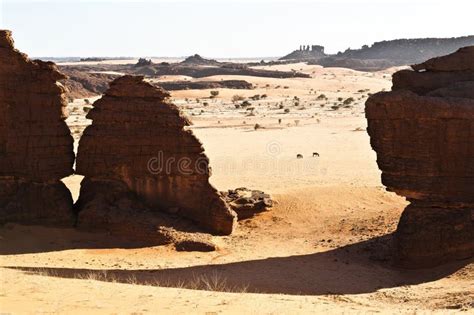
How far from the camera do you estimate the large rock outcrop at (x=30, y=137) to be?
18.0m

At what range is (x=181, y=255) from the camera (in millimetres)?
17031

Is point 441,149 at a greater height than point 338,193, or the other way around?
point 441,149

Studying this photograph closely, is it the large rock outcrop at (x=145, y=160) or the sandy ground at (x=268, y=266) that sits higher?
the large rock outcrop at (x=145, y=160)

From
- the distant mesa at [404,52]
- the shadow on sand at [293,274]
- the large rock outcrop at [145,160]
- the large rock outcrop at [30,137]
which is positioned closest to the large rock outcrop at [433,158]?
the shadow on sand at [293,274]

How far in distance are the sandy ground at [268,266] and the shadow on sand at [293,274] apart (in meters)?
0.03

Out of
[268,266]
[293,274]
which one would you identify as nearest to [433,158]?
[293,274]

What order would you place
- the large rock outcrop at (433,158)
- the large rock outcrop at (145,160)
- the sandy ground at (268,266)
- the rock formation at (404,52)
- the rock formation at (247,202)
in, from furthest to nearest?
1. the rock formation at (404,52)
2. the rock formation at (247,202)
3. the large rock outcrop at (145,160)
4. the large rock outcrop at (433,158)
5. the sandy ground at (268,266)

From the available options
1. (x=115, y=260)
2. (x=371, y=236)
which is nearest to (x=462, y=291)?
(x=371, y=236)

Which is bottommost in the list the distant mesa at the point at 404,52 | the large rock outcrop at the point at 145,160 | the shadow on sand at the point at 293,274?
the shadow on sand at the point at 293,274

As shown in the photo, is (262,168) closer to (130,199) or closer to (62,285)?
(130,199)

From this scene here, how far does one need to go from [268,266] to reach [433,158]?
472 cm

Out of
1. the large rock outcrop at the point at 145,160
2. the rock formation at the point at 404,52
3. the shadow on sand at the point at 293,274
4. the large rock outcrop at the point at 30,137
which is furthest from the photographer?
the rock formation at the point at 404,52

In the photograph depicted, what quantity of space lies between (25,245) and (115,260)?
242 cm

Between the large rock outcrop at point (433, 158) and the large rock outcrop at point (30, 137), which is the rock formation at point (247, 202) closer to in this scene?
the large rock outcrop at point (30, 137)
